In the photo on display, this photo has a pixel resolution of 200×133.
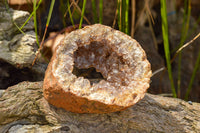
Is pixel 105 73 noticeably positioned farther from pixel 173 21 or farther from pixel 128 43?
pixel 173 21

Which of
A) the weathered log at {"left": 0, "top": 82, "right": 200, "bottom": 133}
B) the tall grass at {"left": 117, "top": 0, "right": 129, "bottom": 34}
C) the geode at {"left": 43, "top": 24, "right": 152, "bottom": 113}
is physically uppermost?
the tall grass at {"left": 117, "top": 0, "right": 129, "bottom": 34}

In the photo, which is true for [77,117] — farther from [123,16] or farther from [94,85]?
[123,16]

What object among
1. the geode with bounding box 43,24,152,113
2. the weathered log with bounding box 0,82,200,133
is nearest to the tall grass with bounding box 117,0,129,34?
the geode with bounding box 43,24,152,113

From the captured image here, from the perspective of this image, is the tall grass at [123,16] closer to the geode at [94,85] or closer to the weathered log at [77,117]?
the geode at [94,85]

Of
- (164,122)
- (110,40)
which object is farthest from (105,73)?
(164,122)

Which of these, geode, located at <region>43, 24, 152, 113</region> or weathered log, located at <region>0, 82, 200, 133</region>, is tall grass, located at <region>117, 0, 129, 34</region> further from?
weathered log, located at <region>0, 82, 200, 133</region>
